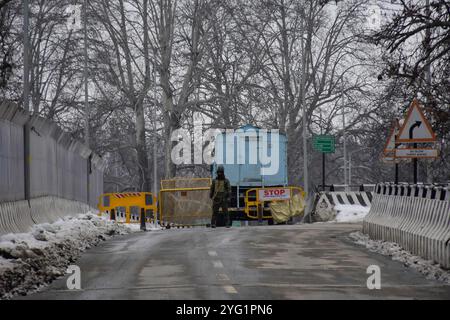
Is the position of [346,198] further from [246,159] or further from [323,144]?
[246,159]

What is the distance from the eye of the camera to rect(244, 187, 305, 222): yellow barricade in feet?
125

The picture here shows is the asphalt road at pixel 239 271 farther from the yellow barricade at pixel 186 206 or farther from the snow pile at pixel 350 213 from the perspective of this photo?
the yellow barricade at pixel 186 206

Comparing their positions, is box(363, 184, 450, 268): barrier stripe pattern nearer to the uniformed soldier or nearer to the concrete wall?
the concrete wall

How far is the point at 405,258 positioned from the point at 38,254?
6084 millimetres

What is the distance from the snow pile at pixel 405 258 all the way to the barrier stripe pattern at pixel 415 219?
118mm

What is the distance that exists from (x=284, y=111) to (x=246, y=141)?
2645 centimetres

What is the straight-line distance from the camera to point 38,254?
15461mm

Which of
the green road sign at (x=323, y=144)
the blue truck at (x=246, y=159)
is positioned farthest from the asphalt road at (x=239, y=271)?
the green road sign at (x=323, y=144)

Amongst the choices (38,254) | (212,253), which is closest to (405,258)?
(212,253)

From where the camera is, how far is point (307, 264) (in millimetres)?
16391

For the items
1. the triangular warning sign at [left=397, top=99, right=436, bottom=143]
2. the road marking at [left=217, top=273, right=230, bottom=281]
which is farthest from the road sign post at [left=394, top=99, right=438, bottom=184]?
the road marking at [left=217, top=273, right=230, bottom=281]

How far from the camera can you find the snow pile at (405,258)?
585 inches

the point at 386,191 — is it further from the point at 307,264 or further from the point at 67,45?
the point at 67,45

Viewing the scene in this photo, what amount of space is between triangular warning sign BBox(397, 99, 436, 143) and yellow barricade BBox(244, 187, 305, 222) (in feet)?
59.3
